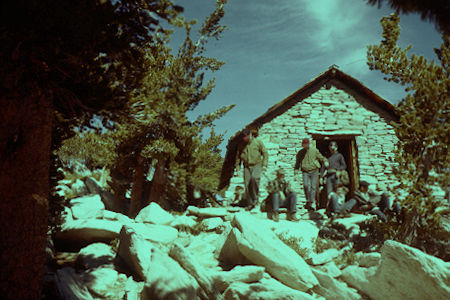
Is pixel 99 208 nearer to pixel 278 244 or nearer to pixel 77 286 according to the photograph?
pixel 77 286

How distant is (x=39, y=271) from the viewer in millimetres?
3361

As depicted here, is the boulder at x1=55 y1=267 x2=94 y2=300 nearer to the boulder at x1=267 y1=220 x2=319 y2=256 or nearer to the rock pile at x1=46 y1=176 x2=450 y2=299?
the rock pile at x1=46 y1=176 x2=450 y2=299

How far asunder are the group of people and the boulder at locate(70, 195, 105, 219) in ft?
14.4

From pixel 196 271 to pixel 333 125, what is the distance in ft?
27.2

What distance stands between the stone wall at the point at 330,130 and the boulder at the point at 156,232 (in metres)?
4.01

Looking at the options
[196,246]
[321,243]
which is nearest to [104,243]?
[196,246]

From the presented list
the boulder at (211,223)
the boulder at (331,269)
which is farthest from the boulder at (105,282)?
the boulder at (331,269)

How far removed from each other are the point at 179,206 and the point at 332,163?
17.6 feet

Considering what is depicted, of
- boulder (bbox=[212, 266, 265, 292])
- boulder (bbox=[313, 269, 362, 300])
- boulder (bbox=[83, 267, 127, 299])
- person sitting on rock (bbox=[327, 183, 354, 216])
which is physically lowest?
boulder (bbox=[313, 269, 362, 300])

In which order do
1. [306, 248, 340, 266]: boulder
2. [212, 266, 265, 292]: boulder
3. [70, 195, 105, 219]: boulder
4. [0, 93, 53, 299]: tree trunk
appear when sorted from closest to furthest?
[0, 93, 53, 299]: tree trunk, [212, 266, 265, 292]: boulder, [306, 248, 340, 266]: boulder, [70, 195, 105, 219]: boulder

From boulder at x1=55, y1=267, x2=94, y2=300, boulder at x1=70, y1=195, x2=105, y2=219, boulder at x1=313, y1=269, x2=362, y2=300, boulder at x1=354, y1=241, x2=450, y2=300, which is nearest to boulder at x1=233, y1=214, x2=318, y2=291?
boulder at x1=313, y1=269, x2=362, y2=300

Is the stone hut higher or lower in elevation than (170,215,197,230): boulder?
higher

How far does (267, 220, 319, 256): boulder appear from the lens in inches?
265

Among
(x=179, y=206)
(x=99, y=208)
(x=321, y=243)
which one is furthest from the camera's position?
(x=179, y=206)
